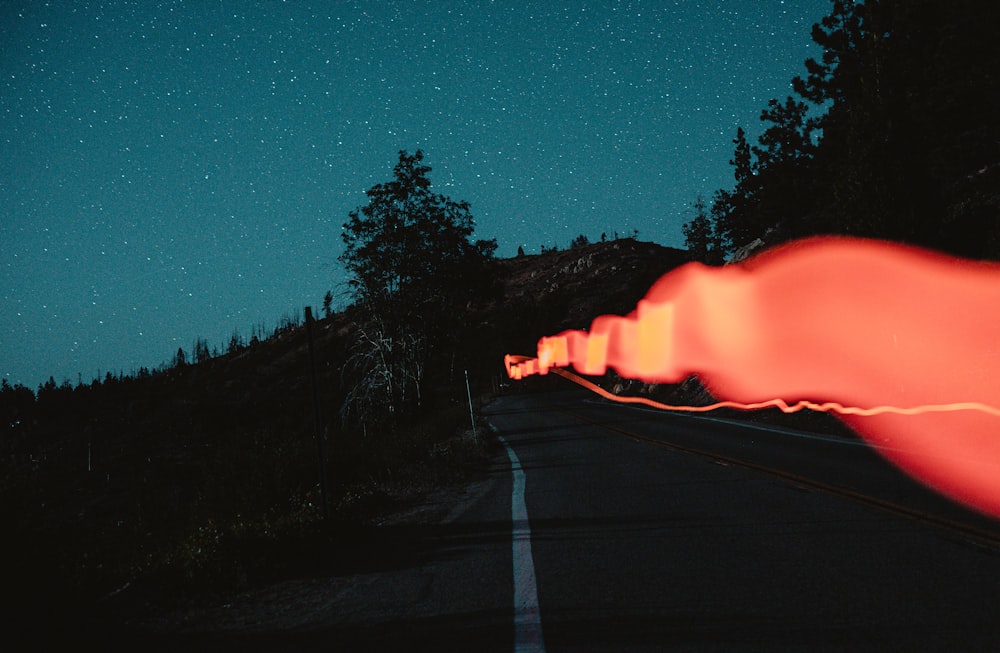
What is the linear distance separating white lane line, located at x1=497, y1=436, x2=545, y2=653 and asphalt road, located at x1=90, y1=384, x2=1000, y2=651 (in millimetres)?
21

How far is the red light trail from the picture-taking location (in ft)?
41.1

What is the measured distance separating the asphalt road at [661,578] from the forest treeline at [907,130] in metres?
11.4

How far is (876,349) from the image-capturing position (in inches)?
808

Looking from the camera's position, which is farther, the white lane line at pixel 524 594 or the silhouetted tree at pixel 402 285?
the silhouetted tree at pixel 402 285

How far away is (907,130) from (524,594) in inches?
757

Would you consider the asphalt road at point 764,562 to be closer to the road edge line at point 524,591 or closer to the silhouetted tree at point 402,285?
the road edge line at point 524,591

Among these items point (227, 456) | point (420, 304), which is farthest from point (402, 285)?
point (227, 456)

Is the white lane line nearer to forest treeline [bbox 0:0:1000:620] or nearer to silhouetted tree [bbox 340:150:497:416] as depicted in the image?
forest treeline [bbox 0:0:1000:620]

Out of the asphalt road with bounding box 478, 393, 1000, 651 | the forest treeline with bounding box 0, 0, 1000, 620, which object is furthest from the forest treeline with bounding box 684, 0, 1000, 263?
the asphalt road with bounding box 478, 393, 1000, 651

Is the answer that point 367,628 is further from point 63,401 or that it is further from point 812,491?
point 63,401

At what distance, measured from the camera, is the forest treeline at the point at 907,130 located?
17.7 meters

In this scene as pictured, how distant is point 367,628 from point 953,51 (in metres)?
26.8

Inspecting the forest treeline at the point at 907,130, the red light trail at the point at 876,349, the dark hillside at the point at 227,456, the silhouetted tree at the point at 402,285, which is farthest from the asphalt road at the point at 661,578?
the silhouetted tree at the point at 402,285

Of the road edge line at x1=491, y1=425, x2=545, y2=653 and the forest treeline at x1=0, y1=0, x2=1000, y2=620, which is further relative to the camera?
the forest treeline at x1=0, y1=0, x2=1000, y2=620
